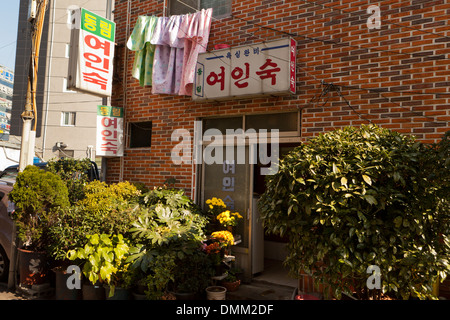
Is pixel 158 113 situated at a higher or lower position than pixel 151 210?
higher

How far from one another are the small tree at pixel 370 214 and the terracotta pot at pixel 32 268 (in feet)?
13.4

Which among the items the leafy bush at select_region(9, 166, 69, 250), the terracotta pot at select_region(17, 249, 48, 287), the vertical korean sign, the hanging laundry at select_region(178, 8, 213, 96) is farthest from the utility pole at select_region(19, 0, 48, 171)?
the hanging laundry at select_region(178, 8, 213, 96)

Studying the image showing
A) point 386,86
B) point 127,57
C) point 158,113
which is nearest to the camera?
point 386,86

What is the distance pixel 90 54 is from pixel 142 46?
1076 mm

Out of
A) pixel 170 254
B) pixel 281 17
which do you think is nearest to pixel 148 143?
pixel 170 254

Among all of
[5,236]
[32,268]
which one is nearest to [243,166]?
[32,268]

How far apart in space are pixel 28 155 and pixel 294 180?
512 centimetres

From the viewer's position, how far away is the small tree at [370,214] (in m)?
3.30

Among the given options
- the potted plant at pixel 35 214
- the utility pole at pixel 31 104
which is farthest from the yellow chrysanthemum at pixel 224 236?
the utility pole at pixel 31 104

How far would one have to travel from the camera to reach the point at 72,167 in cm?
748

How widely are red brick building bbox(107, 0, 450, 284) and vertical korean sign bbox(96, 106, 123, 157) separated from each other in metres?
0.19

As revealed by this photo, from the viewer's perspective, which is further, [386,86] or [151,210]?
[151,210]

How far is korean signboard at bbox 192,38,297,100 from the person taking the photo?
18.5ft
